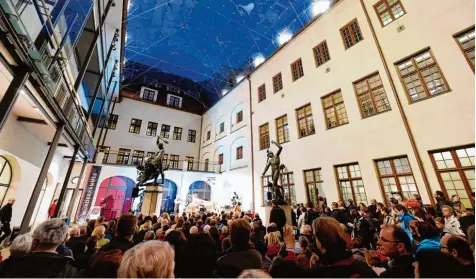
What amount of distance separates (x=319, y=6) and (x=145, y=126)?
1663cm

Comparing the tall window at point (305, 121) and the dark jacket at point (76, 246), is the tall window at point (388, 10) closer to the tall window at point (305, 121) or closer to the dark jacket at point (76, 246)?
the tall window at point (305, 121)

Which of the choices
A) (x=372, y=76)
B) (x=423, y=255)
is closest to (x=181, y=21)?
(x=372, y=76)

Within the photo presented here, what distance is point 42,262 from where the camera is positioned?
4.58ft

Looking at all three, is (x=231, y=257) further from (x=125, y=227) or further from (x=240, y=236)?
(x=125, y=227)

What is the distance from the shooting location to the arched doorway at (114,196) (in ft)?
44.9

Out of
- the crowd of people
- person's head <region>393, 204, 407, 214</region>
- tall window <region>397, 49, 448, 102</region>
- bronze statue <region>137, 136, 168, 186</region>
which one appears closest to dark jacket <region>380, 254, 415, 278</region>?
the crowd of people

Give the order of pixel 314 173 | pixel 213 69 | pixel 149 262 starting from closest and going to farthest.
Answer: pixel 149 262, pixel 314 173, pixel 213 69

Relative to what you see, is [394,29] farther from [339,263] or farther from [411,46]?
[339,263]

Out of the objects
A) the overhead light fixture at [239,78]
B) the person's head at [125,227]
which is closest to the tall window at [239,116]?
the overhead light fixture at [239,78]

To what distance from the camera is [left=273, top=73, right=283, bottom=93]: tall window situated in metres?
12.2

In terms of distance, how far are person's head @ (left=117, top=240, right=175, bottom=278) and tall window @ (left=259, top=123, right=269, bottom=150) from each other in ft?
36.8

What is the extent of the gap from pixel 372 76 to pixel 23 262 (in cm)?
1007

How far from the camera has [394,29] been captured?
24.0 feet

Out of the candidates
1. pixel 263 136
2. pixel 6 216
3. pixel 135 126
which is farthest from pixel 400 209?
pixel 135 126
